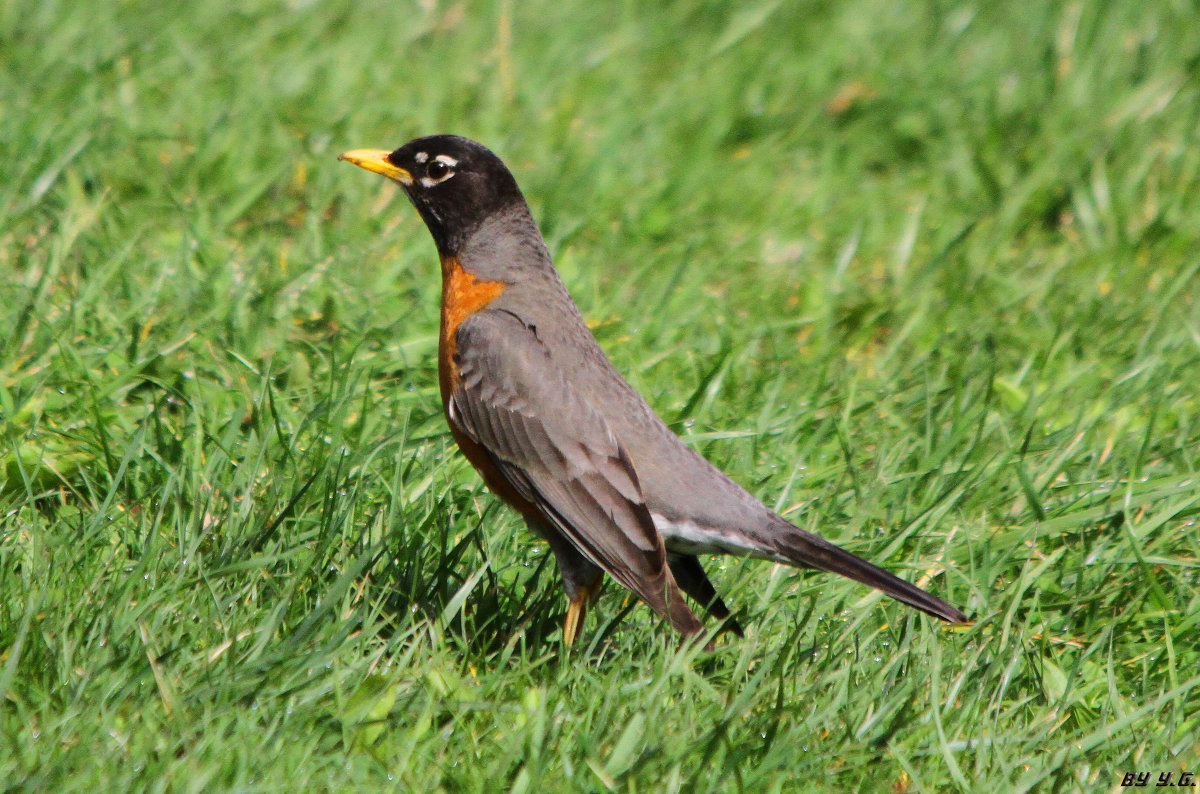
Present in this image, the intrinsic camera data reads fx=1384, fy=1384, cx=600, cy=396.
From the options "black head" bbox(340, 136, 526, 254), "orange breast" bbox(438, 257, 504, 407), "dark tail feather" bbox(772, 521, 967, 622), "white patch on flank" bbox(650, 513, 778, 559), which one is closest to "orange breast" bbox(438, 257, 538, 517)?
"orange breast" bbox(438, 257, 504, 407)

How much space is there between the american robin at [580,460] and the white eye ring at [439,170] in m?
0.25

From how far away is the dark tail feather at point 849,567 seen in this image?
3340mm

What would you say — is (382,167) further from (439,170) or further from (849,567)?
(849,567)

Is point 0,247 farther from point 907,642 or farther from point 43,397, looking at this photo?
point 907,642

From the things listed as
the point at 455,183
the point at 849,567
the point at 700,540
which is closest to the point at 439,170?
the point at 455,183

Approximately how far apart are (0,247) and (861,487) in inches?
120

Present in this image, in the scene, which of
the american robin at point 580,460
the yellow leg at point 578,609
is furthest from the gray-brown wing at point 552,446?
the yellow leg at point 578,609

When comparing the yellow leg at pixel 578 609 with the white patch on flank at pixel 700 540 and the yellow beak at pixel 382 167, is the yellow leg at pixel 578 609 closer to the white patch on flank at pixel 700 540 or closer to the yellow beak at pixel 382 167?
the white patch on flank at pixel 700 540

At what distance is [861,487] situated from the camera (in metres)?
4.34

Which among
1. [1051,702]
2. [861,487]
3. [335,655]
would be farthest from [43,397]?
[1051,702]

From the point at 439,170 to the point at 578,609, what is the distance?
1.59m

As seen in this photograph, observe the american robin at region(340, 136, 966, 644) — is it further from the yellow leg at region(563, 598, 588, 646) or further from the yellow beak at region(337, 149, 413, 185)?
the yellow beak at region(337, 149, 413, 185)

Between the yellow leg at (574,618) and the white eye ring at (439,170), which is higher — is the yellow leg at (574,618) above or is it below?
below

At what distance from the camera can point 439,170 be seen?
443 cm
